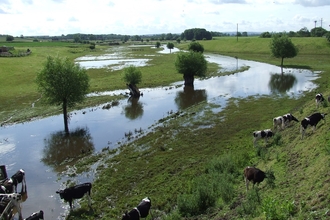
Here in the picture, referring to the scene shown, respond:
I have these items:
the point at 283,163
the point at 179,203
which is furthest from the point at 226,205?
the point at 283,163

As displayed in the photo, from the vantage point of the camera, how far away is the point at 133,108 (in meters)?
43.8

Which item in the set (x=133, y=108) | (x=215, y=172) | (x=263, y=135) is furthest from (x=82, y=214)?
A: (x=133, y=108)

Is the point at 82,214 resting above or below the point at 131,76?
below

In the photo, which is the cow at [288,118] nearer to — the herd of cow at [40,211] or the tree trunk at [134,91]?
the herd of cow at [40,211]

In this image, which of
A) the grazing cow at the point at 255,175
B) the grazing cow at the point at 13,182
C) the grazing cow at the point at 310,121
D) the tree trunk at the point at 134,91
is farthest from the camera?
the tree trunk at the point at 134,91

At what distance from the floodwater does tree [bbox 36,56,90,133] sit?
11.0 ft

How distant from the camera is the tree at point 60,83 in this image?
34688 millimetres

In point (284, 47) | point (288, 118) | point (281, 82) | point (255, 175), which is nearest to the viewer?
point (255, 175)

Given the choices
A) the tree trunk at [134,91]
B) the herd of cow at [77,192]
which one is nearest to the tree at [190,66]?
the tree trunk at [134,91]

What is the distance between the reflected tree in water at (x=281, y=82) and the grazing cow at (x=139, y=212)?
3954 cm

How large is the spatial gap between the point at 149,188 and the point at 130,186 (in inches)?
64.2

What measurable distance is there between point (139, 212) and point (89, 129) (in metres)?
20.6

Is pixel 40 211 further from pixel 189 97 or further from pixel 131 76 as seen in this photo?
pixel 131 76

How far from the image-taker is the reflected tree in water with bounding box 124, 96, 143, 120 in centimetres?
4000
